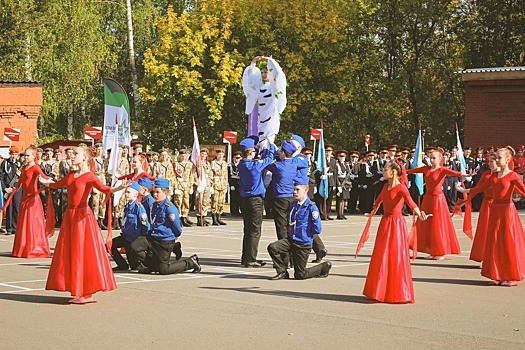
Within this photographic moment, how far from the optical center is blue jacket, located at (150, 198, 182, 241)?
1423 cm

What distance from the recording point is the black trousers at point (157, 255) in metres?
14.2

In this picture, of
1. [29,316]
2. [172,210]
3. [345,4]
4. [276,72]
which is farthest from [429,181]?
[345,4]

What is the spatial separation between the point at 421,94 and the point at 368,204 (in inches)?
746

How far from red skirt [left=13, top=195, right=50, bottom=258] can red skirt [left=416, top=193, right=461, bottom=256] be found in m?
6.73

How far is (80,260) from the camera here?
11.2 metres

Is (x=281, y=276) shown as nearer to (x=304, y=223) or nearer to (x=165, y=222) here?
(x=304, y=223)

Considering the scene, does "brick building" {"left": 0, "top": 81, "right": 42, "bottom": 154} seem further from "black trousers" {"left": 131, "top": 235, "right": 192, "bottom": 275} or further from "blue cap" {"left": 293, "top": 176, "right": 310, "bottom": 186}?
"blue cap" {"left": 293, "top": 176, "right": 310, "bottom": 186}

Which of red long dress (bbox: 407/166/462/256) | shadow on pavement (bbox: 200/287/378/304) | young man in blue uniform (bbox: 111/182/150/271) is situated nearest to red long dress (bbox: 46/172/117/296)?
shadow on pavement (bbox: 200/287/378/304)

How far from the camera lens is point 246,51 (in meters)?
45.6

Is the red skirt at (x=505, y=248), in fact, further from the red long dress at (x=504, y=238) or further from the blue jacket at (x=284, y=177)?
the blue jacket at (x=284, y=177)

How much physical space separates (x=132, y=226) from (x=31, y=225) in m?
3.14

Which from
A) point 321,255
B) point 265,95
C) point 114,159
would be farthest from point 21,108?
point 114,159

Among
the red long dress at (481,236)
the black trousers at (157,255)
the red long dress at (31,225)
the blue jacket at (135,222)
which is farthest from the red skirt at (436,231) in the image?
the red long dress at (31,225)

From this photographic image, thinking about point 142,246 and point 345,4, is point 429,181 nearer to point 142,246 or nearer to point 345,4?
point 142,246
